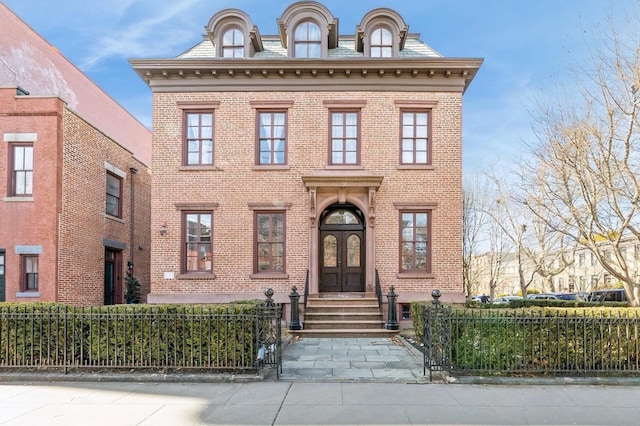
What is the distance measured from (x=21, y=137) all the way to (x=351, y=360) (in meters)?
12.6

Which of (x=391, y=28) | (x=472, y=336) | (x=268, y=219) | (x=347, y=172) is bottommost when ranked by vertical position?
(x=472, y=336)

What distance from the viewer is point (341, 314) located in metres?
13.8

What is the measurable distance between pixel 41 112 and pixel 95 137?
2398 mm

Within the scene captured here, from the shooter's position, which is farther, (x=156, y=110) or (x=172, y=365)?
(x=156, y=110)

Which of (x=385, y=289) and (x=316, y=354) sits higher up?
(x=385, y=289)

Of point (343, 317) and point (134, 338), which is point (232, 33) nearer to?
point (343, 317)

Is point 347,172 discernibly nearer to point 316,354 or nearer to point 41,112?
point 316,354

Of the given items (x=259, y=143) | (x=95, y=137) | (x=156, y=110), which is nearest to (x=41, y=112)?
(x=95, y=137)

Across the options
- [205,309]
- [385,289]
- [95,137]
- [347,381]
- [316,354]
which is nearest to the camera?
[347,381]

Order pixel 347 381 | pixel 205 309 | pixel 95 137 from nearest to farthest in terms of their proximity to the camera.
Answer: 1. pixel 347 381
2. pixel 205 309
3. pixel 95 137

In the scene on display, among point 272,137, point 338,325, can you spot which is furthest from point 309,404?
point 272,137

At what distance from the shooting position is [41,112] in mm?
14336

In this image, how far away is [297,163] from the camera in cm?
1535

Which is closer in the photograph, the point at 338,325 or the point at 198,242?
the point at 338,325
